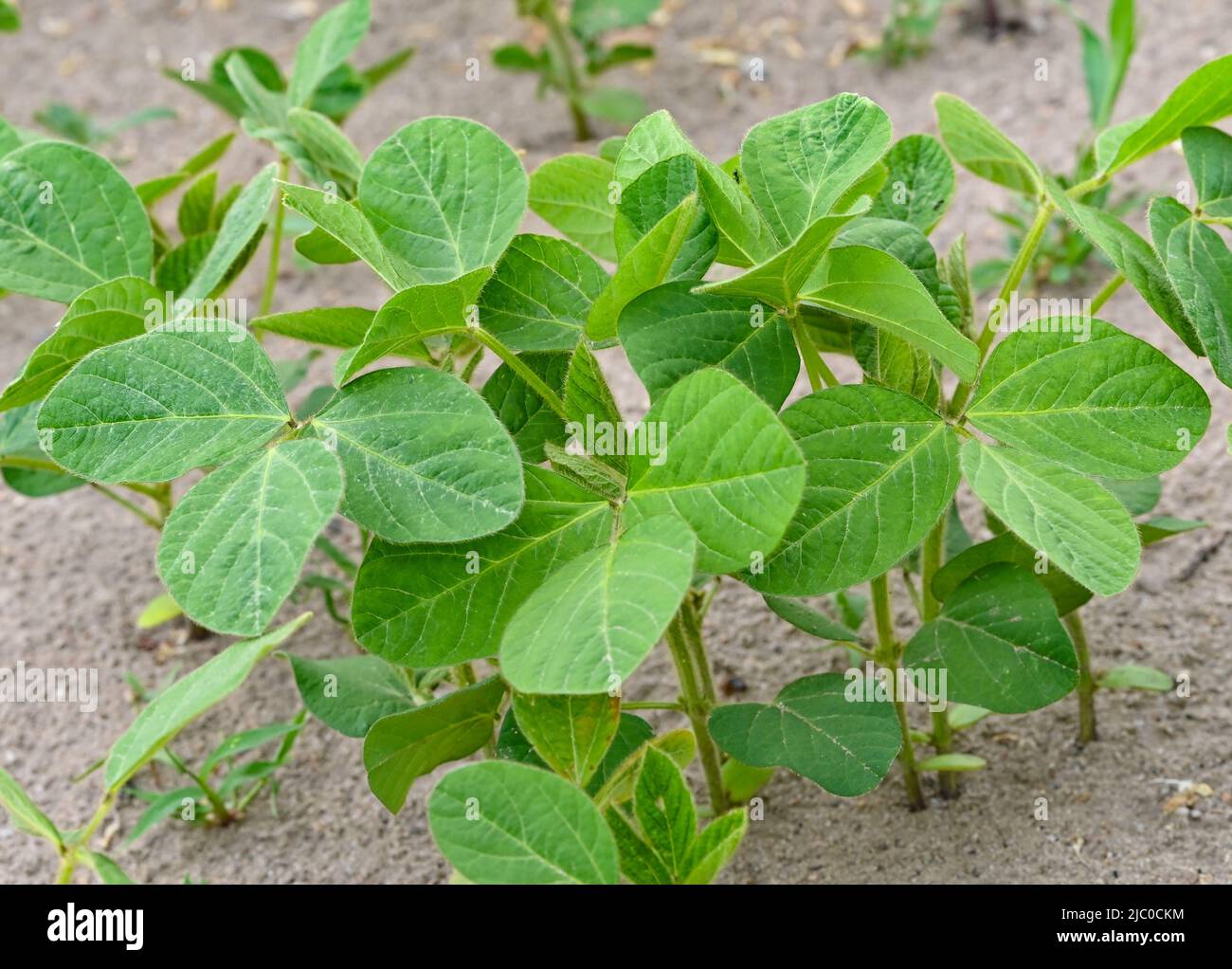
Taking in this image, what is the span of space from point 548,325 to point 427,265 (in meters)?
0.11

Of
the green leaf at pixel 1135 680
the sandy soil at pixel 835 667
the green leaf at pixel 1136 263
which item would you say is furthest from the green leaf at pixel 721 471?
the green leaf at pixel 1135 680

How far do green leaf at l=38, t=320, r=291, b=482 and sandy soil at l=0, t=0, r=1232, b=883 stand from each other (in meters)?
0.67

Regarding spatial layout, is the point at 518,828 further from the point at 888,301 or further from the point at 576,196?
the point at 576,196

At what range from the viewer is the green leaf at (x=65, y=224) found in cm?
127

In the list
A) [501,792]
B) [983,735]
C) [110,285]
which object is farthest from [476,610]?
[983,735]

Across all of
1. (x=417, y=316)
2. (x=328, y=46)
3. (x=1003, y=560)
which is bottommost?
(x=1003, y=560)

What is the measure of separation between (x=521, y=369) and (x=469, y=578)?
0.58ft

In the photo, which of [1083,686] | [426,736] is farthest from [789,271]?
[1083,686]

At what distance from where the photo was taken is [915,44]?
324cm

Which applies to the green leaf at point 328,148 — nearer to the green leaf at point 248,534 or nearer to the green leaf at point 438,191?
the green leaf at point 438,191

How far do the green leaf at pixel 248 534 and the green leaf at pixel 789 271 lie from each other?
1.00ft

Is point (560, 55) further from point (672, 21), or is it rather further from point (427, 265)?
point (427, 265)

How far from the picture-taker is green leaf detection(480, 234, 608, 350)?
1.10 meters

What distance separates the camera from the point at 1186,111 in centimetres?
112
